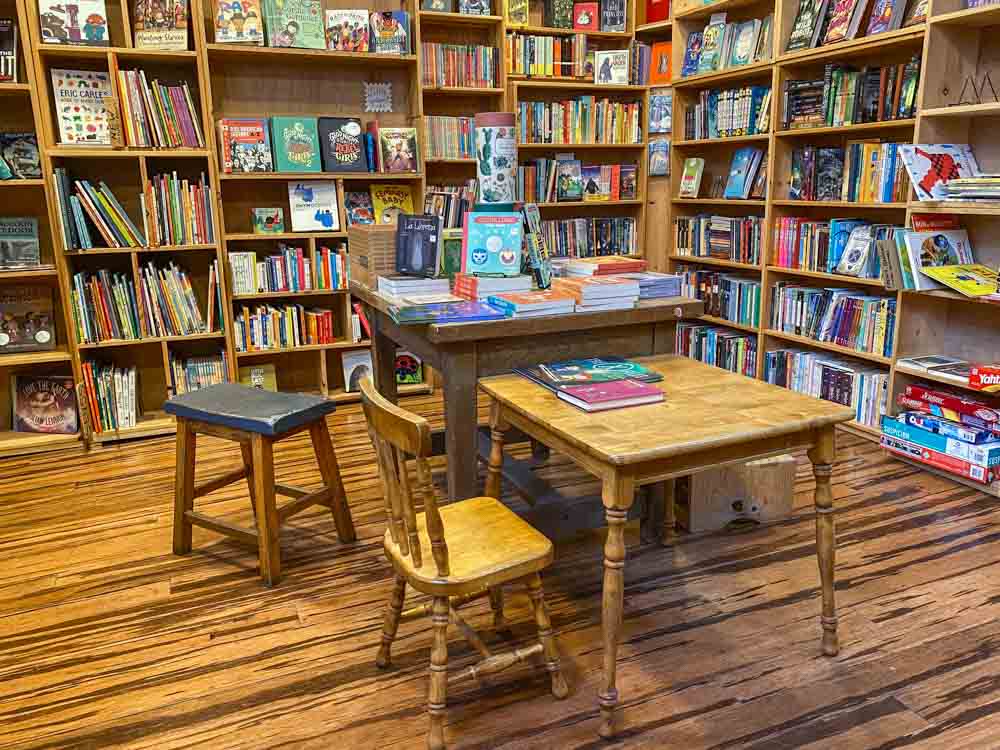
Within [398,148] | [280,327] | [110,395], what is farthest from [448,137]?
[110,395]

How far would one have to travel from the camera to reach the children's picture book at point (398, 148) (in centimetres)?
422

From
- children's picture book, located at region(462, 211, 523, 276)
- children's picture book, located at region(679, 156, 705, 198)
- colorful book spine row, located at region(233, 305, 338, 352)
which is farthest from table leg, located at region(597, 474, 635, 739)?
children's picture book, located at region(679, 156, 705, 198)

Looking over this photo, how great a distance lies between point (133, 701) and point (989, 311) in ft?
11.6

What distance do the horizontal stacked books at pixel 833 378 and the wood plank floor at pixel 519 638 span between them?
602 mm

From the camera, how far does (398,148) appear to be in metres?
4.24

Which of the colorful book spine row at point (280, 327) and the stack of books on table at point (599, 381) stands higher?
the stack of books on table at point (599, 381)

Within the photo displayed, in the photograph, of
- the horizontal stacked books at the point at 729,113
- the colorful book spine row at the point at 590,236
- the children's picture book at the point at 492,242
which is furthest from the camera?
the colorful book spine row at the point at 590,236

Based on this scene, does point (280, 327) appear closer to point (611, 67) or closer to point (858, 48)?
→ point (611, 67)

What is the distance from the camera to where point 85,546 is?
109 inches

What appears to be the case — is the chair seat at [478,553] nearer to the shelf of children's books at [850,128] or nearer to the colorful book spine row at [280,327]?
→ the colorful book spine row at [280,327]

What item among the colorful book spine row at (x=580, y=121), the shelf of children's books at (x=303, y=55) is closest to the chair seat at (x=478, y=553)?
the shelf of children's books at (x=303, y=55)

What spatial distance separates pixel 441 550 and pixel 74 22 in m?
3.32

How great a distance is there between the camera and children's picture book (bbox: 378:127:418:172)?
4.22 meters

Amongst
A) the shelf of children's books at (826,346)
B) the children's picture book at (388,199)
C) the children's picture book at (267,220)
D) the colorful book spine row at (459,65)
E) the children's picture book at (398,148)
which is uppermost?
the colorful book spine row at (459,65)
